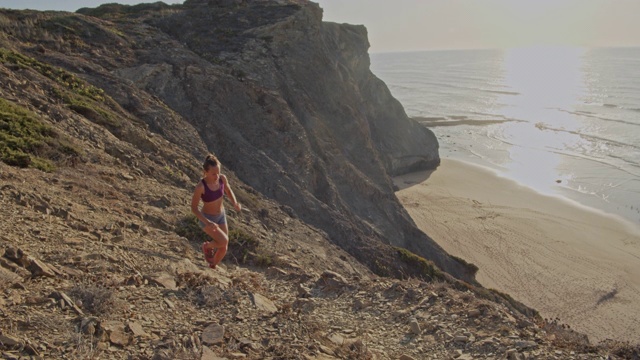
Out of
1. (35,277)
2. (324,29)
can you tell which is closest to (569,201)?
(324,29)

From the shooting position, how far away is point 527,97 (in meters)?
87.9

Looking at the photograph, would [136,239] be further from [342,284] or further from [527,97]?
[527,97]

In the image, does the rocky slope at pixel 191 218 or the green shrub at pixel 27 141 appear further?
the green shrub at pixel 27 141

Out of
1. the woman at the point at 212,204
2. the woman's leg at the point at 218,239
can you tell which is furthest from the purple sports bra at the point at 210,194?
the woman's leg at the point at 218,239

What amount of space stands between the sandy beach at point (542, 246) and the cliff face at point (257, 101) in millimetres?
4831

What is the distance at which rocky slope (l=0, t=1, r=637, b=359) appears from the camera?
6.59 m

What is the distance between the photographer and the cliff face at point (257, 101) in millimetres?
17828

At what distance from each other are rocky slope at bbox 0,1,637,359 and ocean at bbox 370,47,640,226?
21.4 meters

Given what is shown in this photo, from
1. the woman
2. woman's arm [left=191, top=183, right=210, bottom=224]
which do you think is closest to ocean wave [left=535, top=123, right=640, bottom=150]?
the woman

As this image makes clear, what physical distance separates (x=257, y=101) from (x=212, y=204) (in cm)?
1334

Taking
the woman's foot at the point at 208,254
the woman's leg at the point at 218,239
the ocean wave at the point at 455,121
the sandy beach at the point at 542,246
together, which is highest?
the woman's leg at the point at 218,239

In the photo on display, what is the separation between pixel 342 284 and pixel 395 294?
1087 mm

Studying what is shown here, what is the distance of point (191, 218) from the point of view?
11219mm

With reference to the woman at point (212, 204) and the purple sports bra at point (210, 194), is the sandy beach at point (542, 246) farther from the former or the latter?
the purple sports bra at point (210, 194)
